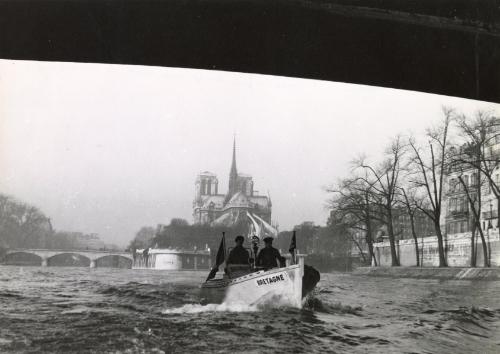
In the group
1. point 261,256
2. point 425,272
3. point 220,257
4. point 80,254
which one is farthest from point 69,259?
point 425,272

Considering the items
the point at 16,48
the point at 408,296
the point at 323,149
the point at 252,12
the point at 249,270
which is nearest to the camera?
the point at 252,12

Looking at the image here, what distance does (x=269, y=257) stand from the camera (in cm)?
258

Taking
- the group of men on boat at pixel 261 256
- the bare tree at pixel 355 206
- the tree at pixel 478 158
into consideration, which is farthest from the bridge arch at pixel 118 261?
the tree at pixel 478 158

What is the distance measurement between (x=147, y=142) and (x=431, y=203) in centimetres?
203

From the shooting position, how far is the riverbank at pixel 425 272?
2.63 meters

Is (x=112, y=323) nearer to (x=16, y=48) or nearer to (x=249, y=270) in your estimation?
(x=249, y=270)

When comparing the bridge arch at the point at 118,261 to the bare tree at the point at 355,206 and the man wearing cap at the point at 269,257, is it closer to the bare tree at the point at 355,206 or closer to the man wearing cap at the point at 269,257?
the man wearing cap at the point at 269,257

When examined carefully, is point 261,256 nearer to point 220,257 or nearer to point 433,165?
point 220,257

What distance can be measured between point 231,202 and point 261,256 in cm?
56

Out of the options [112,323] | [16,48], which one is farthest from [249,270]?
[16,48]

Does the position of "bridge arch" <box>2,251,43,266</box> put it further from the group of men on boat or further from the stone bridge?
the group of men on boat

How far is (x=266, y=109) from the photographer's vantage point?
6.97 ft

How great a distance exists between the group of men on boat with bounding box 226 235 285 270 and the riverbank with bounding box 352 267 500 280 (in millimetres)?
598

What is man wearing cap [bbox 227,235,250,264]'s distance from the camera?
240 centimetres
